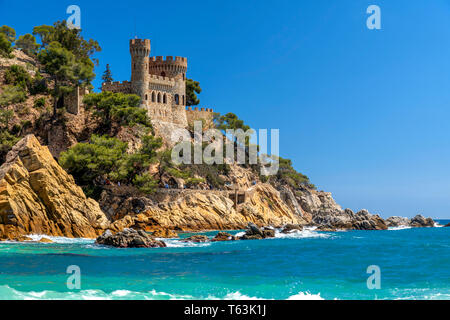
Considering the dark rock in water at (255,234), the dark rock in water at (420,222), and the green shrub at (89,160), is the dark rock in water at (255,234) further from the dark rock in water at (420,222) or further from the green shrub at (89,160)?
the dark rock in water at (420,222)

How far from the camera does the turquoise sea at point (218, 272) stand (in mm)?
17500

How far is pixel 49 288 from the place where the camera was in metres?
17.4

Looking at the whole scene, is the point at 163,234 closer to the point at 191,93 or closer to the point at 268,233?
the point at 268,233

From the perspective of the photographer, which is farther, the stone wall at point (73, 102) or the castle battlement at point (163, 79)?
the castle battlement at point (163, 79)

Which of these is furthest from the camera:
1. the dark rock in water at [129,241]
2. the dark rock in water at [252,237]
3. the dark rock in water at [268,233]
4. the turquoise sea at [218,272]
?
the dark rock in water at [268,233]

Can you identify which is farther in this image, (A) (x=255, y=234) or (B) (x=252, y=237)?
(A) (x=255, y=234)

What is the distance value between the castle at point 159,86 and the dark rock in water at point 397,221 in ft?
101

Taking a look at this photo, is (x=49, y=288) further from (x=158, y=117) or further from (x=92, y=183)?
(x=158, y=117)

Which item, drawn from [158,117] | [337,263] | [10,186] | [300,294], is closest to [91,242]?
[10,186]

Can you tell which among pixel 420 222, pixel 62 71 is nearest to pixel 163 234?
pixel 62 71

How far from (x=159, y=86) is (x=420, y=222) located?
152 feet

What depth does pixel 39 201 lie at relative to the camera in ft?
122

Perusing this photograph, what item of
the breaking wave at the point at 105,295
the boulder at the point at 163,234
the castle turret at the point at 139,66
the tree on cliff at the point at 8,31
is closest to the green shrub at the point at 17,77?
the castle turret at the point at 139,66

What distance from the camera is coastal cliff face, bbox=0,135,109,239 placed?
3506 cm
